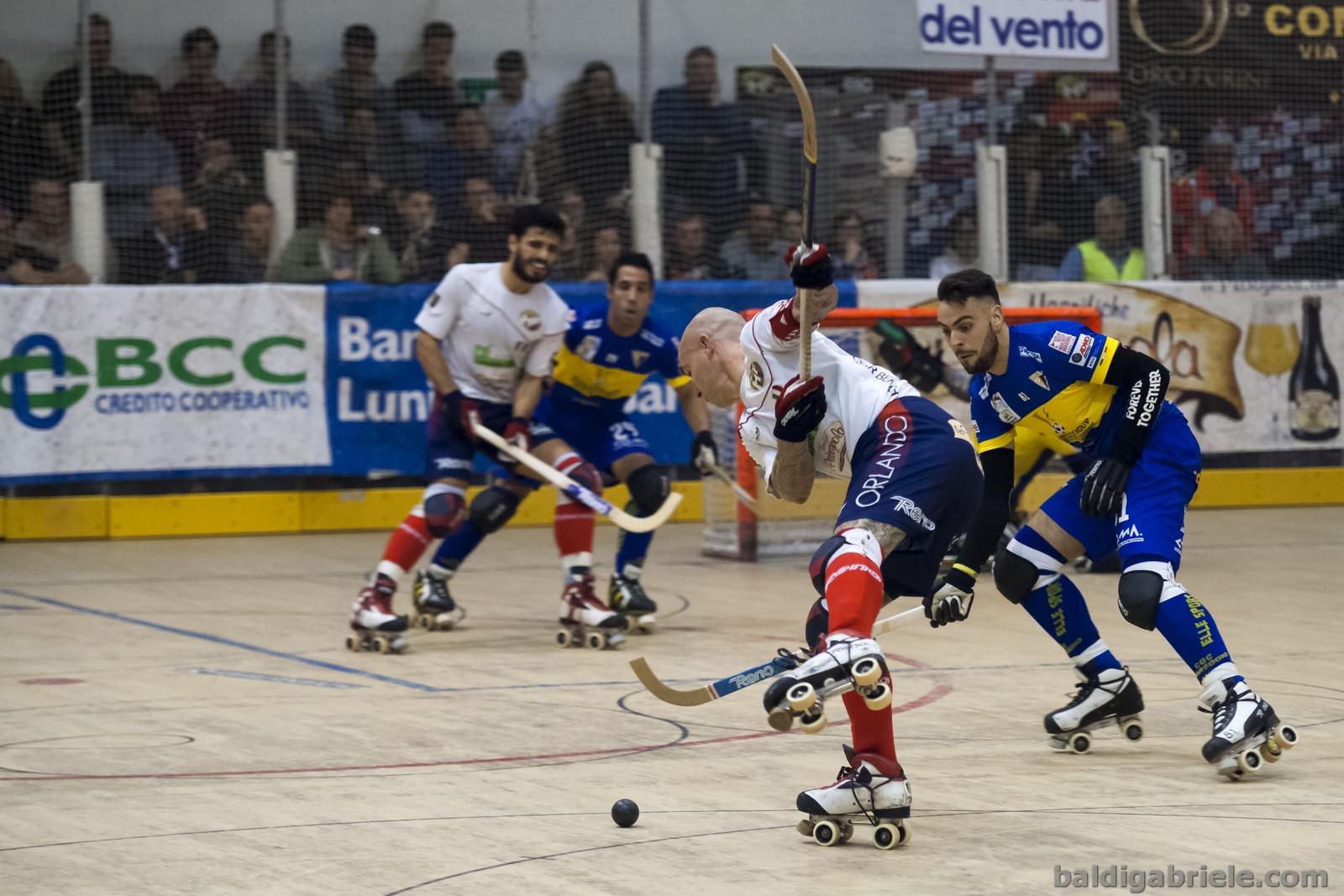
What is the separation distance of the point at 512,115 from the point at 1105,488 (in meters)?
8.62

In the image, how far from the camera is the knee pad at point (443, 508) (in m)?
8.04

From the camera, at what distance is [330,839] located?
4.45m

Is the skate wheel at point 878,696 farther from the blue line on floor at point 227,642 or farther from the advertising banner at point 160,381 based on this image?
the advertising banner at point 160,381

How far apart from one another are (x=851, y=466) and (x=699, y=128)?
909 cm

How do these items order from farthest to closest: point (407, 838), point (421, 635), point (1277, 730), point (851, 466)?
point (421, 635)
point (1277, 730)
point (851, 466)
point (407, 838)

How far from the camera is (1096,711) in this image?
221 inches

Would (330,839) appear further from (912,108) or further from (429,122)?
(912,108)

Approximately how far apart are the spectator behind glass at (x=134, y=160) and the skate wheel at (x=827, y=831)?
363 inches

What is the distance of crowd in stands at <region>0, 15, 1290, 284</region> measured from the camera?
1240 cm

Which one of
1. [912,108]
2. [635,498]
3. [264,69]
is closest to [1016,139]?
[912,108]

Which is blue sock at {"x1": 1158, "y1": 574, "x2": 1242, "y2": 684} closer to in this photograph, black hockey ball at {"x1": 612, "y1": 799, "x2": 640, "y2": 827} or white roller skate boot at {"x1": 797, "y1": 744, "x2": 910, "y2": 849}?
white roller skate boot at {"x1": 797, "y1": 744, "x2": 910, "y2": 849}

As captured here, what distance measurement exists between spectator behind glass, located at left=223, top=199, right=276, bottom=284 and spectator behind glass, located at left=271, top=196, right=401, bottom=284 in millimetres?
137

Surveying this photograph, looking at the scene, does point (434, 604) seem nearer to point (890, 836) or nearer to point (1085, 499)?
point (1085, 499)

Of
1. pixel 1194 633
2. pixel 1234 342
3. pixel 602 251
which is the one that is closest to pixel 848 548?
pixel 1194 633
